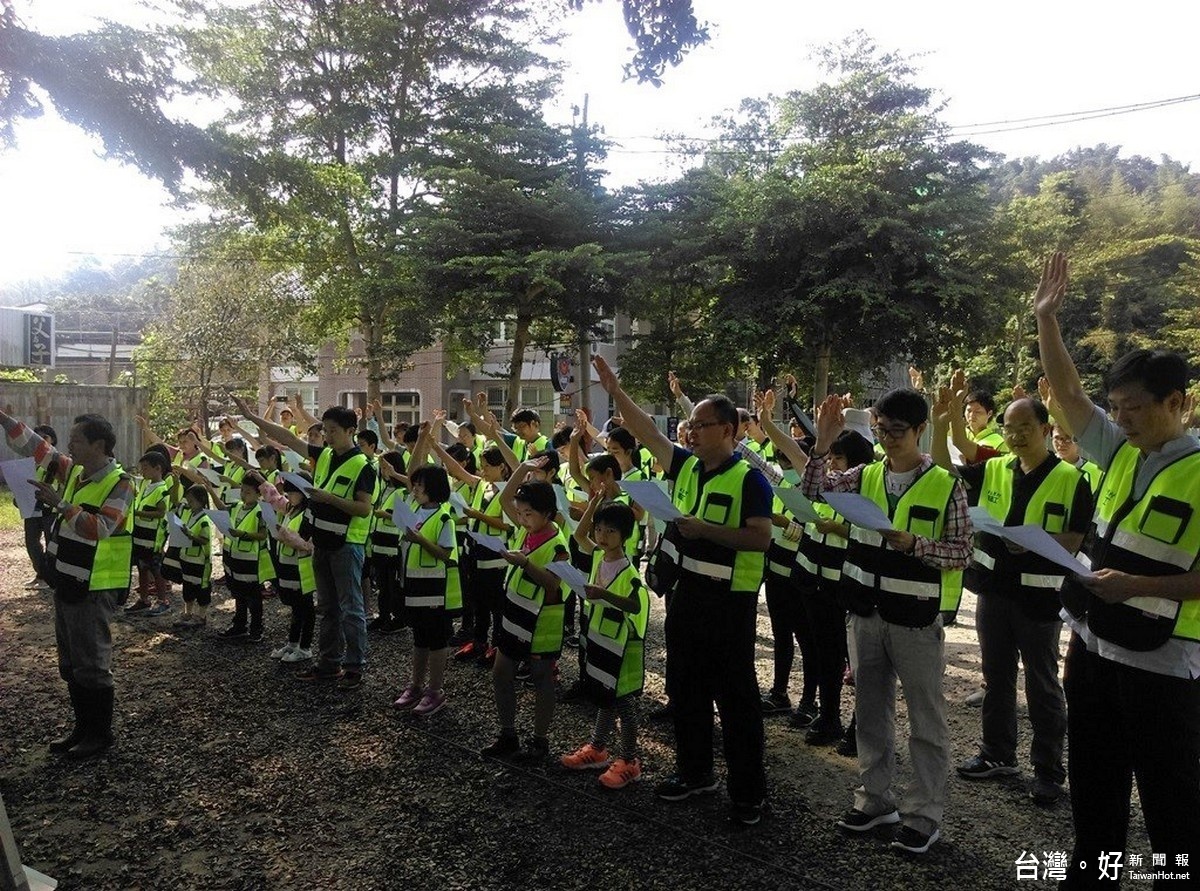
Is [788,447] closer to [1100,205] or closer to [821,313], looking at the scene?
[821,313]

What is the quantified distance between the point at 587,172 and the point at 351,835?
16.9m

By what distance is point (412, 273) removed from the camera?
18.7m

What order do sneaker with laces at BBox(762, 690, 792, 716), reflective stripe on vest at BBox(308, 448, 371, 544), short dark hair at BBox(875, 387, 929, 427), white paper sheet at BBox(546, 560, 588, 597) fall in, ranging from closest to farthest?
1. short dark hair at BBox(875, 387, 929, 427)
2. white paper sheet at BBox(546, 560, 588, 597)
3. sneaker with laces at BBox(762, 690, 792, 716)
4. reflective stripe on vest at BBox(308, 448, 371, 544)

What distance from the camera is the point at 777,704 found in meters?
5.79

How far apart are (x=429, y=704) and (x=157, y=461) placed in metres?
4.39

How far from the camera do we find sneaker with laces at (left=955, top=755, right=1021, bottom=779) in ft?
15.4

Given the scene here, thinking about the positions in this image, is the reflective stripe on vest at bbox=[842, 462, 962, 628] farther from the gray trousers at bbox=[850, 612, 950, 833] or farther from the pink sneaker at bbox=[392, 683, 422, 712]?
the pink sneaker at bbox=[392, 683, 422, 712]

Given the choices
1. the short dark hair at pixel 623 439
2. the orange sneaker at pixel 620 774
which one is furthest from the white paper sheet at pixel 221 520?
the orange sneaker at pixel 620 774

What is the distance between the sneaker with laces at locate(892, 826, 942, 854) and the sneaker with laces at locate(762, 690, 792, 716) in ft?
6.32

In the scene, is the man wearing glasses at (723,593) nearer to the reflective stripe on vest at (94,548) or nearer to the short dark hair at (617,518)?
the short dark hair at (617,518)

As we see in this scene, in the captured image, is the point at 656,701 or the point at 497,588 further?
the point at 497,588

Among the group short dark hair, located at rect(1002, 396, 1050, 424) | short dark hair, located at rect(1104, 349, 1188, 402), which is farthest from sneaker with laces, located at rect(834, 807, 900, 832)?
short dark hair, located at rect(1104, 349, 1188, 402)

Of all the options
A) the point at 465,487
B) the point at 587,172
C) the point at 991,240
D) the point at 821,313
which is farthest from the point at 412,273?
the point at 991,240

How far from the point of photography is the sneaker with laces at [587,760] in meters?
4.67
